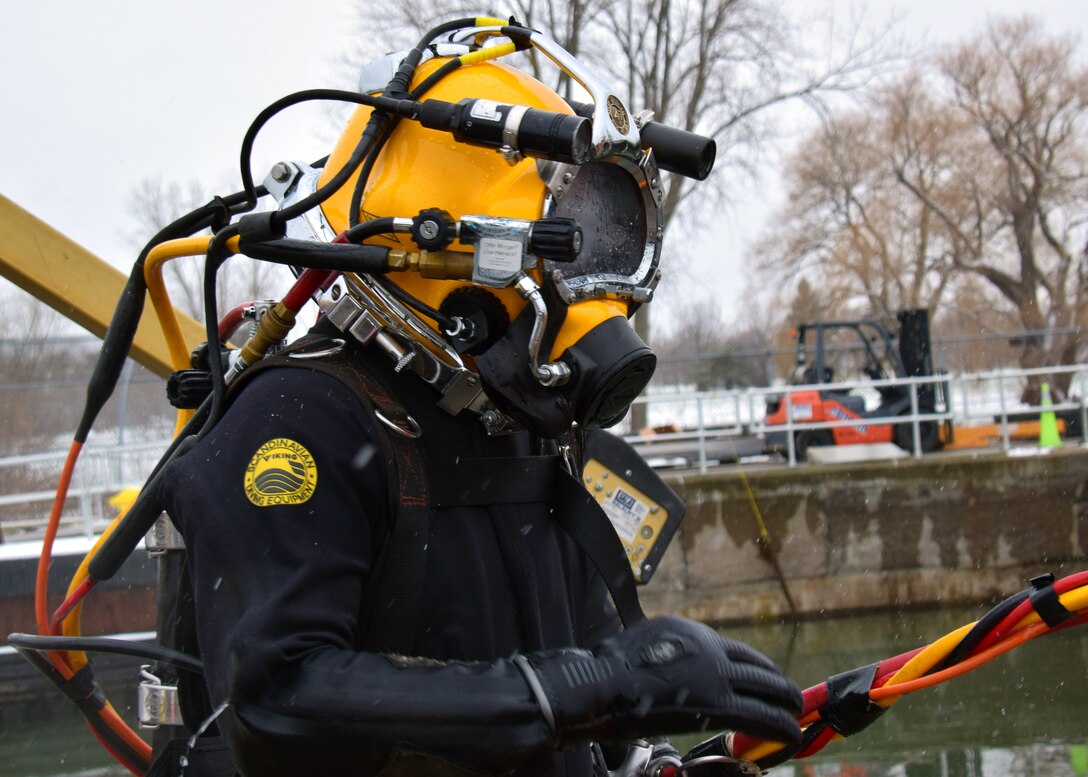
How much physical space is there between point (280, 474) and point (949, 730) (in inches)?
225

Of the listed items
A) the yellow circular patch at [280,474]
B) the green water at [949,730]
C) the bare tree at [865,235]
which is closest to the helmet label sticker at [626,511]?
the yellow circular patch at [280,474]

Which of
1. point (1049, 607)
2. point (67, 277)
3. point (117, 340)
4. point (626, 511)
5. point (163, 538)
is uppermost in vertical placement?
point (67, 277)

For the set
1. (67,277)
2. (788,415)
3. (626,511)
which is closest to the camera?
(67,277)

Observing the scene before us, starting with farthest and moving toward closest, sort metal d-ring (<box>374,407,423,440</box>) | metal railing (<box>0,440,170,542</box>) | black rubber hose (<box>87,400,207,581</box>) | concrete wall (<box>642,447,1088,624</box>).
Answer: concrete wall (<box>642,447,1088,624</box>)
metal railing (<box>0,440,170,542</box>)
black rubber hose (<box>87,400,207,581</box>)
metal d-ring (<box>374,407,423,440</box>)

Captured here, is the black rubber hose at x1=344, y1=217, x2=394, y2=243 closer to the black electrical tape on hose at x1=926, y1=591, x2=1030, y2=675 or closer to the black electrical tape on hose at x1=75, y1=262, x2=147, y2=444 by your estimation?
the black electrical tape on hose at x1=75, y1=262, x2=147, y2=444

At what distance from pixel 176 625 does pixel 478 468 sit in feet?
2.21

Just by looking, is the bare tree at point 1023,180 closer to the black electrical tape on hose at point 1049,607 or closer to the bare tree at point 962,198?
the bare tree at point 962,198

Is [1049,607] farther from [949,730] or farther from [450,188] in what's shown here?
[949,730]

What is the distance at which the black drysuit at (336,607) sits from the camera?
4.12ft

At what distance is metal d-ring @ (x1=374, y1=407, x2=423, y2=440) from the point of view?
4.80 feet

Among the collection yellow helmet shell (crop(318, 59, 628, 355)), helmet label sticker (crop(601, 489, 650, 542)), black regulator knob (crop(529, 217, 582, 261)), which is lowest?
helmet label sticker (crop(601, 489, 650, 542))

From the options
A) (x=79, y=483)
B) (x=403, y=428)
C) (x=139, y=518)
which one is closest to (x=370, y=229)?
(x=403, y=428)

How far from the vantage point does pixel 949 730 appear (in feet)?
19.9

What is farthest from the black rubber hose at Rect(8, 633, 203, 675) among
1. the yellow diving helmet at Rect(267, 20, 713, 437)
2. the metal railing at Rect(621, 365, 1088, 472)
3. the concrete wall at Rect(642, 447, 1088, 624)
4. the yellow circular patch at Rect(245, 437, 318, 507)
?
the metal railing at Rect(621, 365, 1088, 472)
